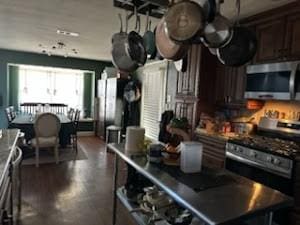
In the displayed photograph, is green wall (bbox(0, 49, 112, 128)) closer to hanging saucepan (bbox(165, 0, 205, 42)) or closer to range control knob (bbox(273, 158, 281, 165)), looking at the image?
hanging saucepan (bbox(165, 0, 205, 42))

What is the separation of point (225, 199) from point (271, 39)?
242 centimetres

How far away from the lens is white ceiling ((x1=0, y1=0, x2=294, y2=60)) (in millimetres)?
A: 2795

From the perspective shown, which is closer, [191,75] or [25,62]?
[191,75]

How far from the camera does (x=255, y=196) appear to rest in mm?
1225

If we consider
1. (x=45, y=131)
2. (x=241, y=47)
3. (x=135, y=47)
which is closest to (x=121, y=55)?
(x=135, y=47)

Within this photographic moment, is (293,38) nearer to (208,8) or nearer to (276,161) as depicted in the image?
(276,161)

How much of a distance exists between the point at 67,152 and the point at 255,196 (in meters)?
4.95

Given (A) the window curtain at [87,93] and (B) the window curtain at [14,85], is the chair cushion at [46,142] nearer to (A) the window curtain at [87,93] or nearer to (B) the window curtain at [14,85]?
(B) the window curtain at [14,85]

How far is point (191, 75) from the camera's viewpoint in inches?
152

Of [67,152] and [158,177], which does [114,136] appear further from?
[158,177]

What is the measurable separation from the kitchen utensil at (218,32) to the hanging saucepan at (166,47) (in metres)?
0.21

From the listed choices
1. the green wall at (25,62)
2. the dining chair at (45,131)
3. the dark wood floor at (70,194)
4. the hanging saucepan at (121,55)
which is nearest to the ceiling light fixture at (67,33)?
the dining chair at (45,131)

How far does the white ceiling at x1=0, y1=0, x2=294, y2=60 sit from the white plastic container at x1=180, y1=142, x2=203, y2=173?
1830 mm

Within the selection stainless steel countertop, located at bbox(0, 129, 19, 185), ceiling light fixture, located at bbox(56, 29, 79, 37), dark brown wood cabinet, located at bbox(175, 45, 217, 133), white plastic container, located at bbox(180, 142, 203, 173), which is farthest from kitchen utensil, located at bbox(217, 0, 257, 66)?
ceiling light fixture, located at bbox(56, 29, 79, 37)
